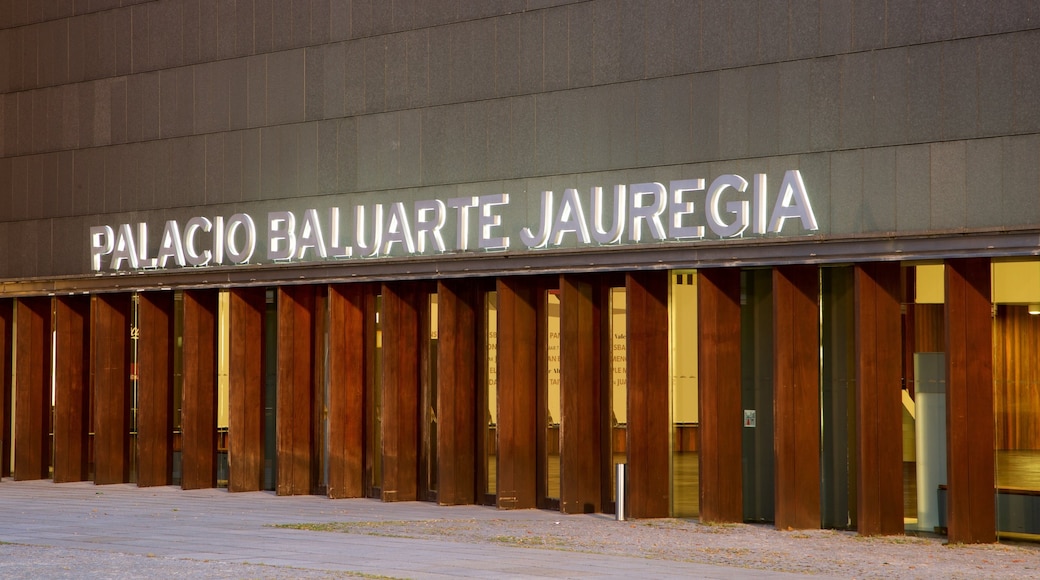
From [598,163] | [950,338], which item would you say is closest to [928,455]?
[950,338]

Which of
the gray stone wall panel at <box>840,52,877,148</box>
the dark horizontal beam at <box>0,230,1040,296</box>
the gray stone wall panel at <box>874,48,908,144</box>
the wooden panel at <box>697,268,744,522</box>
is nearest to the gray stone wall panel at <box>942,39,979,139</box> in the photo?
the gray stone wall panel at <box>874,48,908,144</box>

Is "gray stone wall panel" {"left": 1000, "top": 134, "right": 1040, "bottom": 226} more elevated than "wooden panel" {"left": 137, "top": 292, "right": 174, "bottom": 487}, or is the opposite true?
Answer: "gray stone wall panel" {"left": 1000, "top": 134, "right": 1040, "bottom": 226}

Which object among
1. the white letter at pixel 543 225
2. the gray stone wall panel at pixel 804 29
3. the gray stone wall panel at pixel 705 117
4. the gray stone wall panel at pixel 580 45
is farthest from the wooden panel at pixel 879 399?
the gray stone wall panel at pixel 580 45

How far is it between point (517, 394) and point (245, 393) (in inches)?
261

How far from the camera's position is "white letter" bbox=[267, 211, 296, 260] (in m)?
29.1

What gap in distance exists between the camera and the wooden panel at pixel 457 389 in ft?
87.7

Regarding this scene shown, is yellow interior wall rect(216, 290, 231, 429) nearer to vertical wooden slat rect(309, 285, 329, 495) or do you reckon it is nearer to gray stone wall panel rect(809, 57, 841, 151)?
vertical wooden slat rect(309, 285, 329, 495)

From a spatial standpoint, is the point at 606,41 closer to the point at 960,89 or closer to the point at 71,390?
the point at 960,89

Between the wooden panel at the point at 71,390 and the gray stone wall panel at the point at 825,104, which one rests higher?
the gray stone wall panel at the point at 825,104

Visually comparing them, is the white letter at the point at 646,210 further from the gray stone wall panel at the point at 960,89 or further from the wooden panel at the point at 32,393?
the wooden panel at the point at 32,393

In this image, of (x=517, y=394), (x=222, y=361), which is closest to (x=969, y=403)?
(x=517, y=394)

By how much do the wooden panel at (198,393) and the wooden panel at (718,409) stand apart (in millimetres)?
11776

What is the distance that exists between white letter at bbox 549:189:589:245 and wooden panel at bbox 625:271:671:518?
1.28m

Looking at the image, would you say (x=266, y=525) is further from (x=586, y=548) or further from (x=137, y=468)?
(x=137, y=468)
